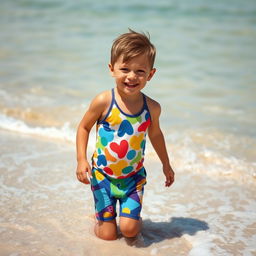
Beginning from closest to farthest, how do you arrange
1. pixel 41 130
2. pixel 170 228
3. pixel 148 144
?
pixel 170 228
pixel 148 144
pixel 41 130

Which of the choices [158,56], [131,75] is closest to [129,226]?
[131,75]

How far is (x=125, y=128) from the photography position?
274cm

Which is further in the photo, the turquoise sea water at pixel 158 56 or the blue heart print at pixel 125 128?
the turquoise sea water at pixel 158 56

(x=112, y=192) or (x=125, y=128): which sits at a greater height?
(x=125, y=128)

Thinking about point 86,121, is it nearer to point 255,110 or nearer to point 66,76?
point 255,110

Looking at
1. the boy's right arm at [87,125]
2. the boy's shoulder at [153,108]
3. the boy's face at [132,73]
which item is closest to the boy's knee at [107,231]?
the boy's right arm at [87,125]

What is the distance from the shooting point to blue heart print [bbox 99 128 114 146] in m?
2.76

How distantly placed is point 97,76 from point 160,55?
225 cm

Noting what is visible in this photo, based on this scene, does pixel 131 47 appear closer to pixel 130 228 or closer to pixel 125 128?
pixel 125 128

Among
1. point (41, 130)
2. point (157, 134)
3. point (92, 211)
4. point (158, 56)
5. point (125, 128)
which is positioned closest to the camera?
point (125, 128)

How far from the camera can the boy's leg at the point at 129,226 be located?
2.75 m

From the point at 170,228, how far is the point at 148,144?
1734 millimetres

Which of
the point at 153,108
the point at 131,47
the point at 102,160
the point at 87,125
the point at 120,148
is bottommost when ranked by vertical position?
the point at 102,160

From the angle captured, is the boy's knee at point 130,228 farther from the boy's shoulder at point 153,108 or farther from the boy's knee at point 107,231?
the boy's shoulder at point 153,108
